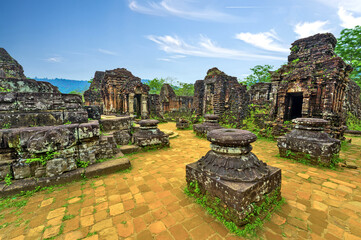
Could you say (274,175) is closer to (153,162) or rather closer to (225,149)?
(225,149)

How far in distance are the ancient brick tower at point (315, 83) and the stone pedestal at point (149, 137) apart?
19.9 ft

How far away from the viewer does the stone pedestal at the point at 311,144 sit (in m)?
3.75

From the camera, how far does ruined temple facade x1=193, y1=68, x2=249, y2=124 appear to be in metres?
9.34

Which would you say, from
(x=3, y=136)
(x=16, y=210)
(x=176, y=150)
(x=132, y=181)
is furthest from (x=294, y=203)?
(x=3, y=136)

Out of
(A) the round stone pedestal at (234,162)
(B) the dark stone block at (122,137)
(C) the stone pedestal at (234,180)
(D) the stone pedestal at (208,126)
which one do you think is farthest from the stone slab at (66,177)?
(D) the stone pedestal at (208,126)

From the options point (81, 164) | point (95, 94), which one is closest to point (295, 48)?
point (81, 164)

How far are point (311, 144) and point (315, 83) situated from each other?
412 centimetres

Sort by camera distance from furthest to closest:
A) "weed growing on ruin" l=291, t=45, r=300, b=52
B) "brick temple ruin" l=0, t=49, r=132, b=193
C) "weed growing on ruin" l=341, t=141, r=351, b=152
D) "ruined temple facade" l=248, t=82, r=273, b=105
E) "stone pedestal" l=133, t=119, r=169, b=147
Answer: "ruined temple facade" l=248, t=82, r=273, b=105 < "weed growing on ruin" l=291, t=45, r=300, b=52 < "weed growing on ruin" l=341, t=141, r=351, b=152 < "stone pedestal" l=133, t=119, r=169, b=147 < "brick temple ruin" l=0, t=49, r=132, b=193

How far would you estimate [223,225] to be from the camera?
1.88 m

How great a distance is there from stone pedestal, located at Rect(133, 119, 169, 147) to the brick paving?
1.83 m

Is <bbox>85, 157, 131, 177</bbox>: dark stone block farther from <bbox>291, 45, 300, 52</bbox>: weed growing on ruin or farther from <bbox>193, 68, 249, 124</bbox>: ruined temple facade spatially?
<bbox>291, 45, 300, 52</bbox>: weed growing on ruin

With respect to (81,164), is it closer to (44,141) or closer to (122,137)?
(44,141)

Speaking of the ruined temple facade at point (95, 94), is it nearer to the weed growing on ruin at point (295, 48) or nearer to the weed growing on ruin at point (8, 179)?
the weed growing on ruin at point (8, 179)

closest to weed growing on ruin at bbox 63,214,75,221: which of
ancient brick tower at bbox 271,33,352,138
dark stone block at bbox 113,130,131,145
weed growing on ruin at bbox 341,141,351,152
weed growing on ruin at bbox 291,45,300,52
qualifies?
dark stone block at bbox 113,130,131,145
